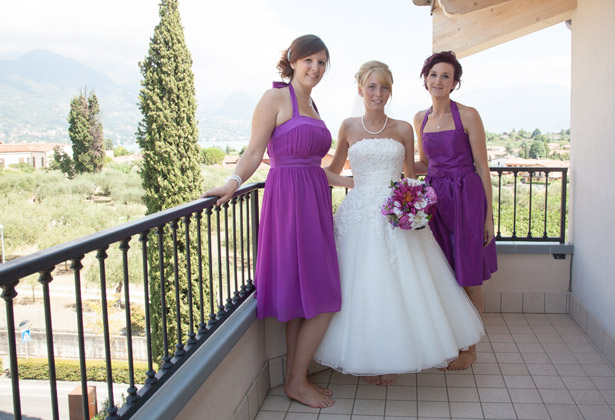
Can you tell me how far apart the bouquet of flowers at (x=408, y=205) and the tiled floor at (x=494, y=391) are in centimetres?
90

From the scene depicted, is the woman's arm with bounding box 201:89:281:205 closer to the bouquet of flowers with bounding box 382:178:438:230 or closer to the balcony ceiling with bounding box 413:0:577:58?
the bouquet of flowers with bounding box 382:178:438:230

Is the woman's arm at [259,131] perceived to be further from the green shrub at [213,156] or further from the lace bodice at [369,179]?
the green shrub at [213,156]

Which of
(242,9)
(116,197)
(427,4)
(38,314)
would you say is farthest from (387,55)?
(427,4)

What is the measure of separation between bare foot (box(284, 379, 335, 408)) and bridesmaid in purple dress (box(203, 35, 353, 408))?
22cm

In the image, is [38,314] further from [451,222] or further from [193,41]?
[193,41]

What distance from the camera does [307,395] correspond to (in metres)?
2.56

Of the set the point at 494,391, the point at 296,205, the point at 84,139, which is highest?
the point at 84,139

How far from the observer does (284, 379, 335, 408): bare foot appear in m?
2.55

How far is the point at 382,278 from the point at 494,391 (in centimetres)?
90

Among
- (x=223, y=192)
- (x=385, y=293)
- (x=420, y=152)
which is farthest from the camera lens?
(x=420, y=152)

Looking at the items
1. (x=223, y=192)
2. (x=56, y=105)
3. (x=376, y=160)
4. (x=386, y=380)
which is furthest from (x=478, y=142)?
(x=56, y=105)

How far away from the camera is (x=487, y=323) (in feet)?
12.5

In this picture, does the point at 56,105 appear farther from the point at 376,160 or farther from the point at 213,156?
the point at 376,160

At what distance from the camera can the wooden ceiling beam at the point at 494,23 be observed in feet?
13.5
